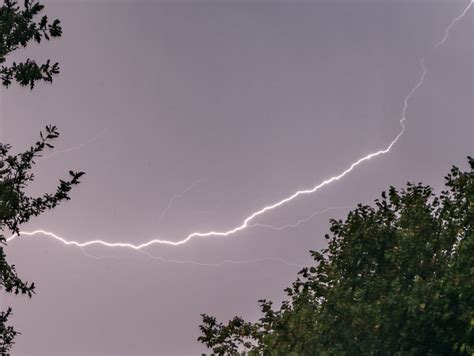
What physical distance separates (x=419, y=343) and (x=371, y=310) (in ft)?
4.00

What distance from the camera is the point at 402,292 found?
45.7ft

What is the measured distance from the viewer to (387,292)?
48.4ft

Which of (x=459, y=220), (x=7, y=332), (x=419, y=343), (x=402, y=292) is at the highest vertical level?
(x=459, y=220)

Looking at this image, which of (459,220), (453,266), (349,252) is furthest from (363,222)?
(453,266)

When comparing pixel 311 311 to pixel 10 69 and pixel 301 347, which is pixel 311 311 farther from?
pixel 10 69

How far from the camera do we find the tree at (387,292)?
42.8ft

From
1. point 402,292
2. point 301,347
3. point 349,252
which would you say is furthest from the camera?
point 349,252

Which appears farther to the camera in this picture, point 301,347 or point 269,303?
point 269,303

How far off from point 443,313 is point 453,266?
1.13 metres

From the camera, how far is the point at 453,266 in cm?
1341

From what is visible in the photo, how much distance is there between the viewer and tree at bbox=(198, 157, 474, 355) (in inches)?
514

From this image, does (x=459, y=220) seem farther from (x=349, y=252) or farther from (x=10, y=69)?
(x=10, y=69)

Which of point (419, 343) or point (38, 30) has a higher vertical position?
point (38, 30)

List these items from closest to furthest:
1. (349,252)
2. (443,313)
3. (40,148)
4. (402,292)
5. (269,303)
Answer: (40,148), (443,313), (402,292), (349,252), (269,303)
